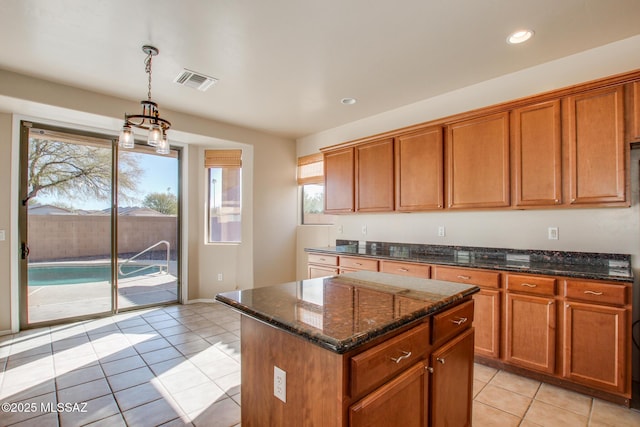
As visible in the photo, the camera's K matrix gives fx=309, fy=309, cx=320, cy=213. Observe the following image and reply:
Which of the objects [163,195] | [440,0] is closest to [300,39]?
[440,0]

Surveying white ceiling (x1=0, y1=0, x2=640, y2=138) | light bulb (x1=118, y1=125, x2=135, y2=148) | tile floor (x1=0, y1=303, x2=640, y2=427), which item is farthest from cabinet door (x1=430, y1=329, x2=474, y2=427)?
light bulb (x1=118, y1=125, x2=135, y2=148)

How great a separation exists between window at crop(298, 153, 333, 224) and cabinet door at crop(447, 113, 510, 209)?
85.7 inches

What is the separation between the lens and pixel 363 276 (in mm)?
2018

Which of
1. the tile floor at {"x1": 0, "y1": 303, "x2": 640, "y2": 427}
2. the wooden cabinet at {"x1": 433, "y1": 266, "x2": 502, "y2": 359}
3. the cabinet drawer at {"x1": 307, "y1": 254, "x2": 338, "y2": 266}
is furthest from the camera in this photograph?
the cabinet drawer at {"x1": 307, "y1": 254, "x2": 338, "y2": 266}

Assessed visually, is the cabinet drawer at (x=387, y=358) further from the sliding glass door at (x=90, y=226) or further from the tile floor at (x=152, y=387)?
the sliding glass door at (x=90, y=226)

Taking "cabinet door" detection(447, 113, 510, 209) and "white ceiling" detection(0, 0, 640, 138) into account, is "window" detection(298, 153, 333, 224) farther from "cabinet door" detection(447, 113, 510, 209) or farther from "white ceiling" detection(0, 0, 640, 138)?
"cabinet door" detection(447, 113, 510, 209)

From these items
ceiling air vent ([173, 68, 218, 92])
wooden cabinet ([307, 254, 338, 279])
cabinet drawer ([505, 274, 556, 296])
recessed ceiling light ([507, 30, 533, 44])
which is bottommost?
wooden cabinet ([307, 254, 338, 279])

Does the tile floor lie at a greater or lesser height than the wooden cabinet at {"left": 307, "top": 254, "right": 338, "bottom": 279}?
lesser

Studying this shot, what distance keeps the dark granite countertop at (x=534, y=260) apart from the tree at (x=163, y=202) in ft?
9.23

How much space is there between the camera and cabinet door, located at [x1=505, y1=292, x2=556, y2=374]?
236 cm

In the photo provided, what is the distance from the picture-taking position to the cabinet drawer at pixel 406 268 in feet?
10.0

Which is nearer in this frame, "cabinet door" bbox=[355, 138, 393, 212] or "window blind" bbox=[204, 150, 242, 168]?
"cabinet door" bbox=[355, 138, 393, 212]

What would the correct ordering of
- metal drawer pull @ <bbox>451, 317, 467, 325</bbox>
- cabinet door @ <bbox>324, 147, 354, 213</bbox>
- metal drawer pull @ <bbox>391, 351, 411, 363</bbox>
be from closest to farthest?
metal drawer pull @ <bbox>391, 351, 411, 363</bbox>
metal drawer pull @ <bbox>451, 317, 467, 325</bbox>
cabinet door @ <bbox>324, 147, 354, 213</bbox>

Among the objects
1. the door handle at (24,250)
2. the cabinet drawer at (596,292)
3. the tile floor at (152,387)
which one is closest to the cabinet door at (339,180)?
the tile floor at (152,387)
